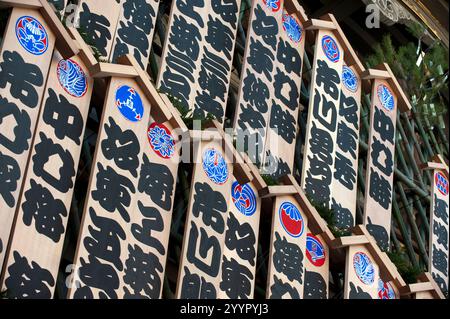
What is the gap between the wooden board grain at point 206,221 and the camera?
562 cm

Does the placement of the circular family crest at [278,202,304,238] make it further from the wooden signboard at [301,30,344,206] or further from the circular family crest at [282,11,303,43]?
the circular family crest at [282,11,303,43]

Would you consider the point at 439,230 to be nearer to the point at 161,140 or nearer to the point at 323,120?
the point at 323,120

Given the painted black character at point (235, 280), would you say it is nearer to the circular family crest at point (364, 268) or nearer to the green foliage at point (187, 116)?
the green foliage at point (187, 116)

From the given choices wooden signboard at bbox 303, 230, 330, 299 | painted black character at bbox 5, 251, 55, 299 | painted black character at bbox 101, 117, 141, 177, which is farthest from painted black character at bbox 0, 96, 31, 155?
wooden signboard at bbox 303, 230, 330, 299

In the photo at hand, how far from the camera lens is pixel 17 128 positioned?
5.11 m

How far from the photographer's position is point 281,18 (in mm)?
7906

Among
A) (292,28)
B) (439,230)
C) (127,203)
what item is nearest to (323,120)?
(292,28)

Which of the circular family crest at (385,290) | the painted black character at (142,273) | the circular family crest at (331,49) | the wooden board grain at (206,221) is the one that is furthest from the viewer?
the circular family crest at (331,49)

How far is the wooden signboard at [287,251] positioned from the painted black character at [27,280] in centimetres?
187

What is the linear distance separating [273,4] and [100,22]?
2.29 meters

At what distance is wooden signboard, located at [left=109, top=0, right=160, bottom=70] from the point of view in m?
6.22

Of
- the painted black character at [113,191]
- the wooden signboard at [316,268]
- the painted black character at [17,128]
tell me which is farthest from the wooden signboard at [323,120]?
the painted black character at [17,128]
